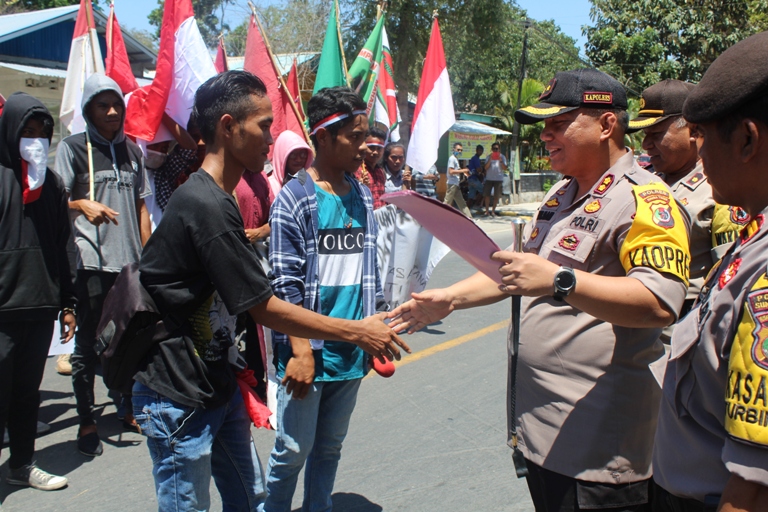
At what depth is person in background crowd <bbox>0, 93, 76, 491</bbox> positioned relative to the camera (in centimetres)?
324

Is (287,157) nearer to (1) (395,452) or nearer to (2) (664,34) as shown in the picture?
(1) (395,452)

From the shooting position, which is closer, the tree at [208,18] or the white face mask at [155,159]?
the white face mask at [155,159]

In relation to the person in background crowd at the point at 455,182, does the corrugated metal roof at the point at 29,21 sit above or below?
above

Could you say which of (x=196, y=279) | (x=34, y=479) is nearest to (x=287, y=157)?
(x=34, y=479)

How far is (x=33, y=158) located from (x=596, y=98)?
9.05 ft

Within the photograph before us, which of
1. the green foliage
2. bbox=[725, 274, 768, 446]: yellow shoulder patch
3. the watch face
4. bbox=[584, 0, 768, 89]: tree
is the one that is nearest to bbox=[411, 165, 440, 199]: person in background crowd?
the watch face

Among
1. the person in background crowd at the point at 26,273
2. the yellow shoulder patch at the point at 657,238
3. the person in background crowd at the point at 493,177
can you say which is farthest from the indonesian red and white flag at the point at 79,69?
the person in background crowd at the point at 493,177

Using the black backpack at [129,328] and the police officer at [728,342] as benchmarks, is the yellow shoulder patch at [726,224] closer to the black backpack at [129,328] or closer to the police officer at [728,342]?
the police officer at [728,342]

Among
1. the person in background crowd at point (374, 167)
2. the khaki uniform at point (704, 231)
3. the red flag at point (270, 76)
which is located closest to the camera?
the khaki uniform at point (704, 231)

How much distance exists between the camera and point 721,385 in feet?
4.24

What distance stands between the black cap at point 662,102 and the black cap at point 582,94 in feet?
3.08

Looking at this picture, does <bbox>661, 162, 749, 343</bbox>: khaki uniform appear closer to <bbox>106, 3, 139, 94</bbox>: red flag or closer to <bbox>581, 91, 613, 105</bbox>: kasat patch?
<bbox>581, 91, 613, 105</bbox>: kasat patch

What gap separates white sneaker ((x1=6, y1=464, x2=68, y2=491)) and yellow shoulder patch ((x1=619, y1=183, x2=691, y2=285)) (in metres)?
3.08

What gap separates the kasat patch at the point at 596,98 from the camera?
2.06m
